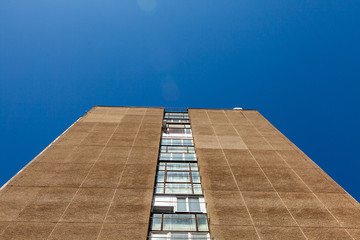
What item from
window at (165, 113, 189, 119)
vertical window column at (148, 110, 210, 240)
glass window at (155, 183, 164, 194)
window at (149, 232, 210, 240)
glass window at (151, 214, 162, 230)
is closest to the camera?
window at (149, 232, 210, 240)

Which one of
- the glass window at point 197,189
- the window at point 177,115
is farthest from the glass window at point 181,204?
the window at point 177,115

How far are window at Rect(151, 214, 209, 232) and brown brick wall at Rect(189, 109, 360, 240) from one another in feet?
2.14

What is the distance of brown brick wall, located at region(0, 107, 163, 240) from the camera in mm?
10461

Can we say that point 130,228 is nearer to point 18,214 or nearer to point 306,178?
point 18,214

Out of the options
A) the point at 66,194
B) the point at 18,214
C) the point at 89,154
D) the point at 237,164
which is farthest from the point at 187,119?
the point at 18,214

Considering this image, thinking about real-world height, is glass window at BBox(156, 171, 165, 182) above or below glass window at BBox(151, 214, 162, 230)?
above

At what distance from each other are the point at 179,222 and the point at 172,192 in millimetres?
2499

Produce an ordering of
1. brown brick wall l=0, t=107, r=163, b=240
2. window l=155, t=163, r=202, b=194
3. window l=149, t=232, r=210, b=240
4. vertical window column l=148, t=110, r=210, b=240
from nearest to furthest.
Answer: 1. brown brick wall l=0, t=107, r=163, b=240
2. window l=149, t=232, r=210, b=240
3. vertical window column l=148, t=110, r=210, b=240
4. window l=155, t=163, r=202, b=194

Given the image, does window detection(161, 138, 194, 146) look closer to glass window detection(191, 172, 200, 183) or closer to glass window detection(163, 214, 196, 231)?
glass window detection(191, 172, 200, 183)

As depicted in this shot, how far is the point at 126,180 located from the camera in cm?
1405

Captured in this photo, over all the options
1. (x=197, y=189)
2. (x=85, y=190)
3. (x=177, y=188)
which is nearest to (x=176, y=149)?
(x=177, y=188)

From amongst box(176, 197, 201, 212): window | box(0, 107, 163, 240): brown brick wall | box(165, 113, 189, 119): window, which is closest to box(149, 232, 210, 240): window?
box(0, 107, 163, 240): brown brick wall

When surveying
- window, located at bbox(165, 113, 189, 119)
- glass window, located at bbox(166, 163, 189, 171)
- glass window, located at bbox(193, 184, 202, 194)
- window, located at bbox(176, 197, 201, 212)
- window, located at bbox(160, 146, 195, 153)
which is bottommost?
window, located at bbox(176, 197, 201, 212)

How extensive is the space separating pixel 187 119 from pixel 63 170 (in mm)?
15484
